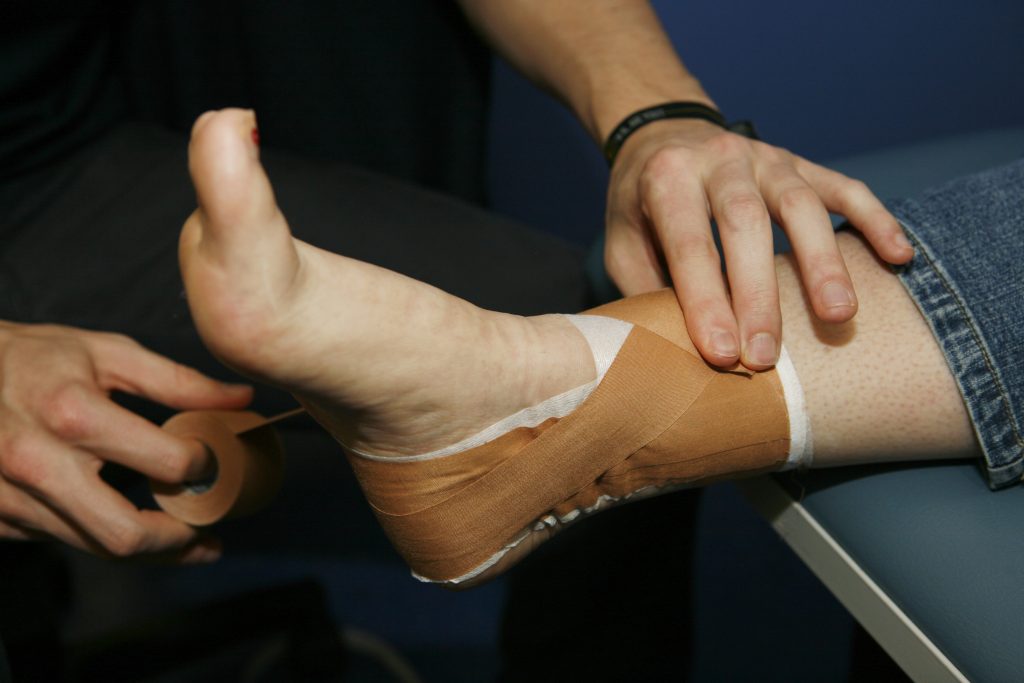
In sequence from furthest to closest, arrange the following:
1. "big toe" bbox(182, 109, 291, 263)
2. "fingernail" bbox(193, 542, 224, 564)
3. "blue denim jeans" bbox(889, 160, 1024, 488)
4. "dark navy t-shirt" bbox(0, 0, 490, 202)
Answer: "dark navy t-shirt" bbox(0, 0, 490, 202), "fingernail" bbox(193, 542, 224, 564), "blue denim jeans" bbox(889, 160, 1024, 488), "big toe" bbox(182, 109, 291, 263)

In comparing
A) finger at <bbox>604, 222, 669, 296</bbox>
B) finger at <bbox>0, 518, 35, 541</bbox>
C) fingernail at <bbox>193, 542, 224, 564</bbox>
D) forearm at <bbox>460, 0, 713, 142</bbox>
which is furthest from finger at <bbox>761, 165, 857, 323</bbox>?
finger at <bbox>0, 518, 35, 541</bbox>

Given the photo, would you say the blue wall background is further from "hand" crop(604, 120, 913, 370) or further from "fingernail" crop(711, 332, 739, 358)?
"fingernail" crop(711, 332, 739, 358)

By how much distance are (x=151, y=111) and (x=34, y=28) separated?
0.20m

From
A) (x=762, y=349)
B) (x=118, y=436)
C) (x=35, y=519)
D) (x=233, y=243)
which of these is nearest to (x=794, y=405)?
(x=762, y=349)

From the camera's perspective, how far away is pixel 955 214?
64 cm

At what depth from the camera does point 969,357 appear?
61cm

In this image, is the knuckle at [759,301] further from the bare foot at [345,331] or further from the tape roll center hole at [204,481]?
the tape roll center hole at [204,481]

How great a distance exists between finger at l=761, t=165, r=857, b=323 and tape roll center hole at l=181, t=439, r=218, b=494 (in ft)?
1.61

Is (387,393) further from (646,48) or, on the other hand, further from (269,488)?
(646,48)

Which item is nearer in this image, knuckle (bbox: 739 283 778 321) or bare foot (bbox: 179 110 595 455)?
bare foot (bbox: 179 110 595 455)

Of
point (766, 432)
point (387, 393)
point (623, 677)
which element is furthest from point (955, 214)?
point (623, 677)

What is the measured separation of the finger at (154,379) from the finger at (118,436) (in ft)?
0.19

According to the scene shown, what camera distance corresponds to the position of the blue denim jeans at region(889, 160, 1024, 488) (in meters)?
0.60

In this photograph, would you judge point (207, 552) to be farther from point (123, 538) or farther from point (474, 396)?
point (474, 396)
